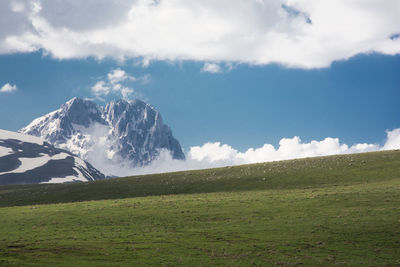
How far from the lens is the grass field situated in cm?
3444

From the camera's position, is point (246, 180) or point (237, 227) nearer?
point (237, 227)

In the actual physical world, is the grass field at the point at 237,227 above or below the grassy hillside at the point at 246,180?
below

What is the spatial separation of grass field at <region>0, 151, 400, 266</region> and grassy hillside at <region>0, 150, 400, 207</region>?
0.65m

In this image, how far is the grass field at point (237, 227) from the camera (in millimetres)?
34438

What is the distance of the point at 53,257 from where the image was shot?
35156 millimetres

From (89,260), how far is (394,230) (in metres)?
32.5

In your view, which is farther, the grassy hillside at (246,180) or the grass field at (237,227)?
the grassy hillside at (246,180)

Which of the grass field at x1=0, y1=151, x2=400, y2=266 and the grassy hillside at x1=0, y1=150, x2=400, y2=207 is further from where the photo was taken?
the grassy hillside at x1=0, y1=150, x2=400, y2=207

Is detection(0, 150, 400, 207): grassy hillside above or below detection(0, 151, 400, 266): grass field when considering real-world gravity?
above

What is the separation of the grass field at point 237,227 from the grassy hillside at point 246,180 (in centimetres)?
65

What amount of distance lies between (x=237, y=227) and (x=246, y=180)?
→ 4077 centimetres

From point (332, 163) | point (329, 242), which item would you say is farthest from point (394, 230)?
point (332, 163)

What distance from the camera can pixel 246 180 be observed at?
3349 inches

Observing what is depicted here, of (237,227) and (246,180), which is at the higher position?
(246,180)
